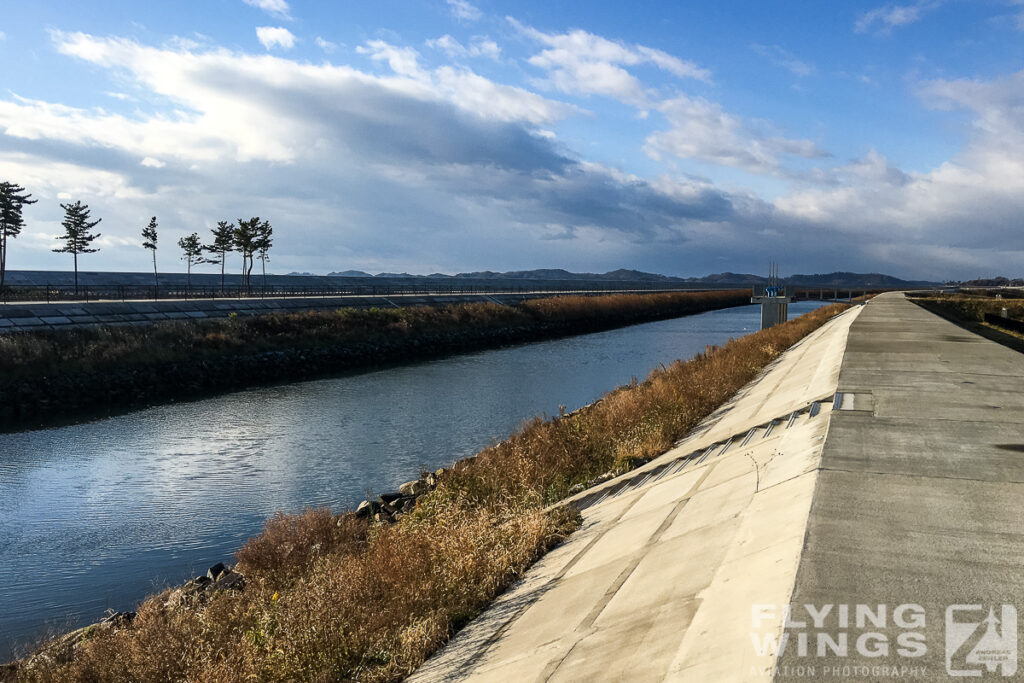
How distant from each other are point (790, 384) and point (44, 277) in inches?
3242

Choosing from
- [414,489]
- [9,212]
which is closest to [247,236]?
[9,212]

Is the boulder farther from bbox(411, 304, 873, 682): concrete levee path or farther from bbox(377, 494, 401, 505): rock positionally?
bbox(411, 304, 873, 682): concrete levee path

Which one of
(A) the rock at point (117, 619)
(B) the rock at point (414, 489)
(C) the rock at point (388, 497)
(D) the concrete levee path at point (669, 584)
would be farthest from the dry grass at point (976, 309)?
(A) the rock at point (117, 619)

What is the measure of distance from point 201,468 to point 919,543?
55.1 ft

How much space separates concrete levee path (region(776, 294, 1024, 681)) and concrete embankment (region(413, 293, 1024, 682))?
1cm

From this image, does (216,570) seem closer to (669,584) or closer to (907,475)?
(669,584)

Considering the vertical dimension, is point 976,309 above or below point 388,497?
above

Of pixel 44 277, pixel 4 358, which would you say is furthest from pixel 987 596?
pixel 44 277

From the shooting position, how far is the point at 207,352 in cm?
3616

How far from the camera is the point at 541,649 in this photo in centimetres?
526

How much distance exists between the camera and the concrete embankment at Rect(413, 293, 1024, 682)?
12.1 feet

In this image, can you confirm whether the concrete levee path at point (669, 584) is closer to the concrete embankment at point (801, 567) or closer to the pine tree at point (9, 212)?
the concrete embankment at point (801, 567)

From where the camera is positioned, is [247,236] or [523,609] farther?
[247,236]

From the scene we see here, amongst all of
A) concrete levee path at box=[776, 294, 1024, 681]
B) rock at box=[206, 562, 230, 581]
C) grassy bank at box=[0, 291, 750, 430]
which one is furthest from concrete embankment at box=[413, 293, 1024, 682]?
grassy bank at box=[0, 291, 750, 430]
